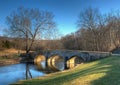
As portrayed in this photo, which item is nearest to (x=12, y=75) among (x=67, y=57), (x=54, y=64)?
(x=67, y=57)

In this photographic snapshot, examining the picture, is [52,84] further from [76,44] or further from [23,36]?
[76,44]

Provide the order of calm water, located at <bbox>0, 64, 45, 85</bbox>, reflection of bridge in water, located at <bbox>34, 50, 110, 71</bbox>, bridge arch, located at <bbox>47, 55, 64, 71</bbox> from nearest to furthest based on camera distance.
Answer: calm water, located at <bbox>0, 64, 45, 85</bbox>
reflection of bridge in water, located at <bbox>34, 50, 110, 71</bbox>
bridge arch, located at <bbox>47, 55, 64, 71</bbox>

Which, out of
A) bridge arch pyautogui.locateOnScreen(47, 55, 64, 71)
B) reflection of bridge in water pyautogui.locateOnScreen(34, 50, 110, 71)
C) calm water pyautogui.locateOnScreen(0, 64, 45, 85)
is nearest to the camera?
calm water pyautogui.locateOnScreen(0, 64, 45, 85)

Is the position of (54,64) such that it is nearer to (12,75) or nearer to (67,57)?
(67,57)

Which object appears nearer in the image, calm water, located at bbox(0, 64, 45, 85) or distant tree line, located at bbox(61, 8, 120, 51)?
calm water, located at bbox(0, 64, 45, 85)

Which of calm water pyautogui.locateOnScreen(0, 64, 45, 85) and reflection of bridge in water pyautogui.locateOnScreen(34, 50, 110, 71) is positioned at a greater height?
reflection of bridge in water pyautogui.locateOnScreen(34, 50, 110, 71)

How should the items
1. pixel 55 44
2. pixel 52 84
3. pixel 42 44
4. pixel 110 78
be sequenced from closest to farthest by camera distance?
A: pixel 110 78, pixel 52 84, pixel 42 44, pixel 55 44

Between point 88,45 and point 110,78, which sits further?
point 88,45

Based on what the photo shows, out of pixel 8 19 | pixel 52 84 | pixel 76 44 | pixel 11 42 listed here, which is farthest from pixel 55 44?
pixel 52 84

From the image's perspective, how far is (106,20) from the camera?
1845 inches

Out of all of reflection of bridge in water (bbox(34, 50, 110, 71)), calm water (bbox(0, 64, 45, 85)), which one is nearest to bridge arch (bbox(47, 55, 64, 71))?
reflection of bridge in water (bbox(34, 50, 110, 71))

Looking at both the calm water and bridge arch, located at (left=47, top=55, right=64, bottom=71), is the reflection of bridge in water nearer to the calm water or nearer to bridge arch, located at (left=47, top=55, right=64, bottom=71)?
bridge arch, located at (left=47, top=55, right=64, bottom=71)

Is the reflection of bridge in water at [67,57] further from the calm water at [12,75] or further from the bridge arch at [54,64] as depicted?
the calm water at [12,75]

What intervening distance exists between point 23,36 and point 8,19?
224 inches
